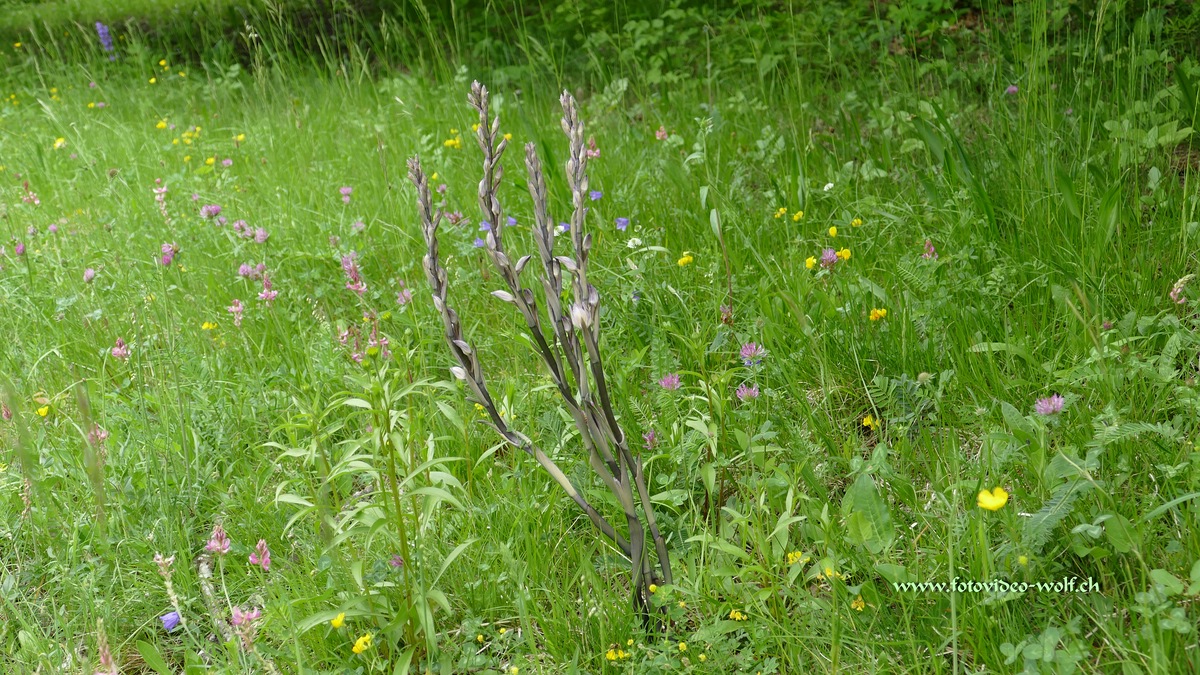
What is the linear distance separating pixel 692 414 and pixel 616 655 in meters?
0.68

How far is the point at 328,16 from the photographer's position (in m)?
7.04

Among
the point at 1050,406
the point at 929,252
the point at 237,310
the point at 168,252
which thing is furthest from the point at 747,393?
the point at 168,252

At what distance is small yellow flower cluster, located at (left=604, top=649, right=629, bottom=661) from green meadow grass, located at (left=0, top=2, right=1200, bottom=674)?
0.04ft

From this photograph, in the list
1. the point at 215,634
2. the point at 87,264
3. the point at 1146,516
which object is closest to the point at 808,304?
the point at 1146,516

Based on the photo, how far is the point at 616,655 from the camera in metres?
1.50

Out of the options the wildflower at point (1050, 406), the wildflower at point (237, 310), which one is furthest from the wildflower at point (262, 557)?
the wildflower at point (1050, 406)

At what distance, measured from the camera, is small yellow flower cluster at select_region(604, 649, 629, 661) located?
149cm

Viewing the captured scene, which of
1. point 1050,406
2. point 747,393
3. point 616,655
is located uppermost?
point 1050,406

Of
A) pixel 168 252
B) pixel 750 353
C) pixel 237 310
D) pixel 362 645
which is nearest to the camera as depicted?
pixel 362 645

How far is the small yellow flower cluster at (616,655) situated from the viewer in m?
1.49

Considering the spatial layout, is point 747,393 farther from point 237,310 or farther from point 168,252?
point 168,252

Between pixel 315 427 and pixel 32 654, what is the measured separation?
707 mm

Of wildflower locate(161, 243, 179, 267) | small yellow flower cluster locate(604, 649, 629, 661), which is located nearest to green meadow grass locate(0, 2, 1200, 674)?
small yellow flower cluster locate(604, 649, 629, 661)

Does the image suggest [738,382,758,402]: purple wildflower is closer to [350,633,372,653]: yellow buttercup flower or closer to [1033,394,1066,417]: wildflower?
[1033,394,1066,417]: wildflower
